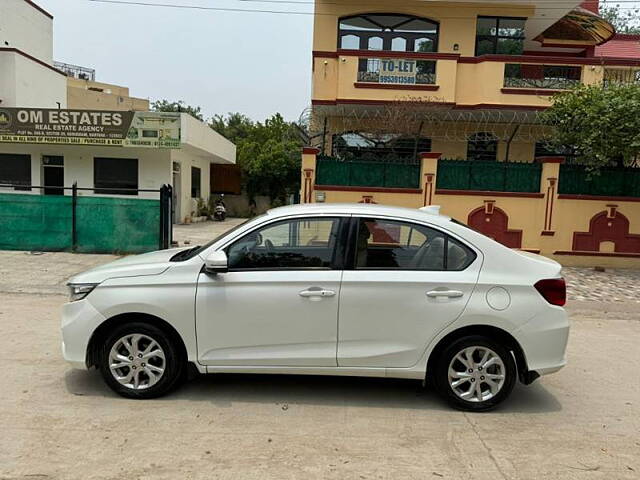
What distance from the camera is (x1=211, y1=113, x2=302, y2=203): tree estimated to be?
94.3 ft

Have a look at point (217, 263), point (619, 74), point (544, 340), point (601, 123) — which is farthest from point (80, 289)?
point (619, 74)

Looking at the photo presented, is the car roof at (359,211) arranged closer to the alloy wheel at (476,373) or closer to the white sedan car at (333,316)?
the white sedan car at (333,316)

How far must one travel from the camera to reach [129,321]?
4.17 m

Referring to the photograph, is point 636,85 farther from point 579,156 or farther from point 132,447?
point 132,447

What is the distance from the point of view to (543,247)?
41.3ft

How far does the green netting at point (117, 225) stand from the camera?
11727mm

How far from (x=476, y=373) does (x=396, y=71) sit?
13177mm

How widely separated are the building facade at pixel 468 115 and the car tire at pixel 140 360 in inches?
342

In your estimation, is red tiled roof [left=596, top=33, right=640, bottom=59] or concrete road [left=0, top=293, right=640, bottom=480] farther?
red tiled roof [left=596, top=33, right=640, bottom=59]

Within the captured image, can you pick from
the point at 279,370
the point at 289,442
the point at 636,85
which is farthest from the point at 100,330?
the point at 636,85

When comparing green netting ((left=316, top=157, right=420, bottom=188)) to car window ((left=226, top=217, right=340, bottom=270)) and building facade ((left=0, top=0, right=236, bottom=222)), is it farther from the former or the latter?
car window ((left=226, top=217, right=340, bottom=270))

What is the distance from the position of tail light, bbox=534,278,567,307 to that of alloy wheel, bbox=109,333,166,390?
3185mm

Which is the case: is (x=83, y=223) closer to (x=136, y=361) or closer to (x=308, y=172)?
(x=308, y=172)

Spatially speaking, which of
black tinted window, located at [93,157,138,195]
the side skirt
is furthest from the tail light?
black tinted window, located at [93,157,138,195]
